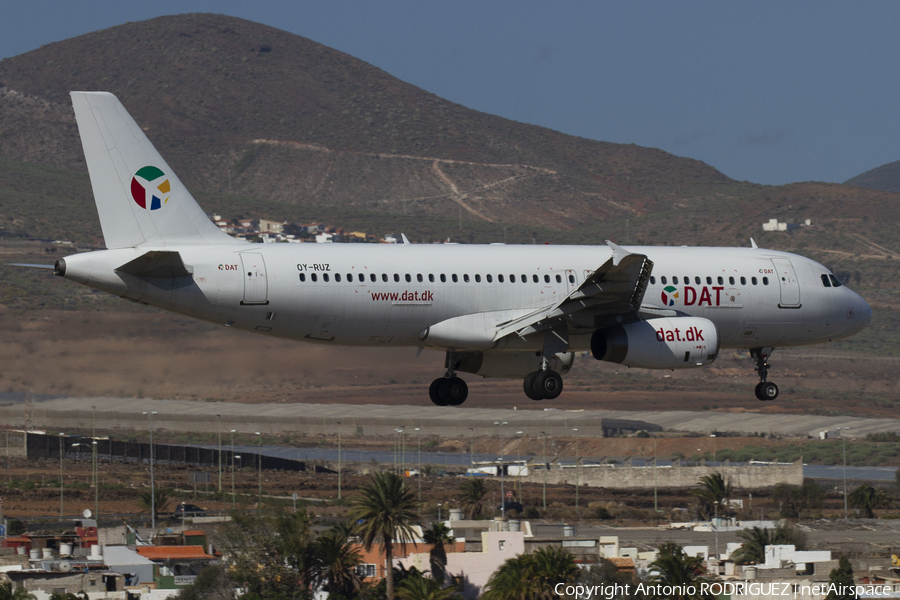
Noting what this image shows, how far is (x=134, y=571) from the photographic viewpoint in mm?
64938

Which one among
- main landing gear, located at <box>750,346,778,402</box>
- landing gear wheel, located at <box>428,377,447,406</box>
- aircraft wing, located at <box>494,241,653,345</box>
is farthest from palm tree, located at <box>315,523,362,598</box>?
aircraft wing, located at <box>494,241,653,345</box>

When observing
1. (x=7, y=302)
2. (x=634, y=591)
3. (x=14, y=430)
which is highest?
(x=7, y=302)

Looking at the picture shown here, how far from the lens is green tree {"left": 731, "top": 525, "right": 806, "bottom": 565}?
71.8m

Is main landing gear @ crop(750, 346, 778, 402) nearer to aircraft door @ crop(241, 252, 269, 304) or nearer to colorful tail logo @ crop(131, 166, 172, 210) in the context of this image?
aircraft door @ crop(241, 252, 269, 304)

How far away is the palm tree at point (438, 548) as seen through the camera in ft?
219

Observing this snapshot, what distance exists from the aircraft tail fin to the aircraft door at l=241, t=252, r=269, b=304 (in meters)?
1.67

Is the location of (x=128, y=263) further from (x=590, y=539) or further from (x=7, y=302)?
(x=7, y=302)

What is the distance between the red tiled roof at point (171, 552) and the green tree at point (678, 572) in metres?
20.6

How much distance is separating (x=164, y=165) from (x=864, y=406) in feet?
376

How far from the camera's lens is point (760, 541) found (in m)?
74.2

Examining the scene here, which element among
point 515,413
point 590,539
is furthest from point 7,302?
point 590,539

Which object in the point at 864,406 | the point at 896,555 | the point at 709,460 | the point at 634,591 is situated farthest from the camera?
the point at 864,406

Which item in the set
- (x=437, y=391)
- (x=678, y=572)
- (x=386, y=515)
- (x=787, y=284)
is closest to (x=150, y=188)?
(x=437, y=391)

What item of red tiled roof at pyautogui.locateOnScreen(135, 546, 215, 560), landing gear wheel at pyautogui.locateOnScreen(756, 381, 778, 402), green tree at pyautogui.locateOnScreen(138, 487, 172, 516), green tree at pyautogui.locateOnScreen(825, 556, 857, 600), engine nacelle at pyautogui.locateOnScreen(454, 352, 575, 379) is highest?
engine nacelle at pyautogui.locateOnScreen(454, 352, 575, 379)
